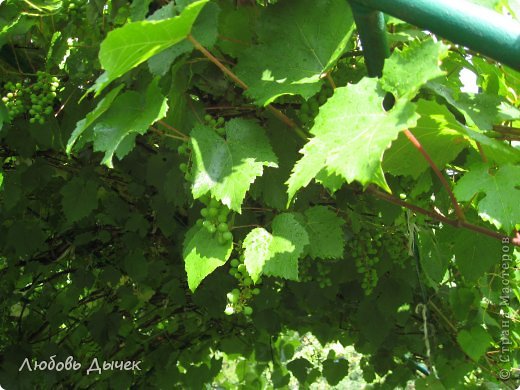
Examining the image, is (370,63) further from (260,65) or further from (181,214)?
(181,214)

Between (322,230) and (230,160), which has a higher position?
(230,160)

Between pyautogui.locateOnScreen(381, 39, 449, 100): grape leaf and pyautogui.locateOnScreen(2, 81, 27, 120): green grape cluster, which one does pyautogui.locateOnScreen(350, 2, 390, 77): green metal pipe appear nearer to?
pyautogui.locateOnScreen(381, 39, 449, 100): grape leaf

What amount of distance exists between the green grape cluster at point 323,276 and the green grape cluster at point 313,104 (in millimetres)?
984

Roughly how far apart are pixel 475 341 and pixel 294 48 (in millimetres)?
1388

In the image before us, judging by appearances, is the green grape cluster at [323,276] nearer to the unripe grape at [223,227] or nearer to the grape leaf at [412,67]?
the unripe grape at [223,227]

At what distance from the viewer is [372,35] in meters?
0.85

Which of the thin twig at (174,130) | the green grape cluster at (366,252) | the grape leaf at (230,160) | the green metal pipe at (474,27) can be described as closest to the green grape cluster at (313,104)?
the grape leaf at (230,160)

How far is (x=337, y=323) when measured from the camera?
2.99 m

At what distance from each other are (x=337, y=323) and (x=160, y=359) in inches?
34.8

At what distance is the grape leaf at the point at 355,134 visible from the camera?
0.70 meters

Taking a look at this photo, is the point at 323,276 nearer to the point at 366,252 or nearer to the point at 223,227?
the point at 366,252

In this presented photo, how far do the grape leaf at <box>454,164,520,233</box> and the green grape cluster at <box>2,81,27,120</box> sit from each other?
1.04 metres

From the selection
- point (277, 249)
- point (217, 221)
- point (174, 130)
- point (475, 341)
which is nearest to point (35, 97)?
point (174, 130)

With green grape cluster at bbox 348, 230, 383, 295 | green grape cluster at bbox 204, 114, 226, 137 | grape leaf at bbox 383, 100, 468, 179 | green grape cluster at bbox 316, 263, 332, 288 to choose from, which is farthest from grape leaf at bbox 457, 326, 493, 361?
green grape cluster at bbox 204, 114, 226, 137
